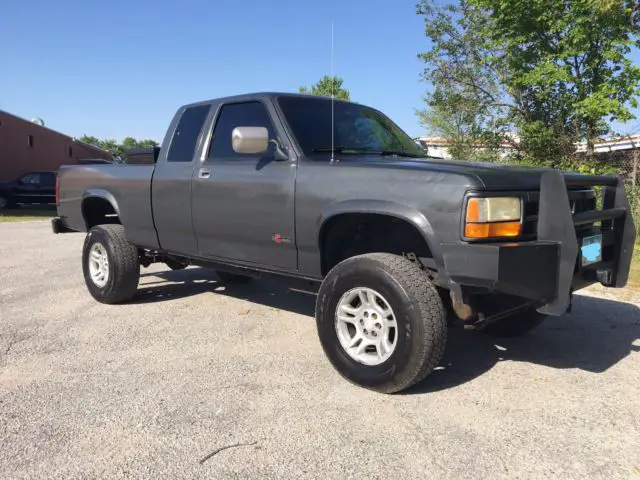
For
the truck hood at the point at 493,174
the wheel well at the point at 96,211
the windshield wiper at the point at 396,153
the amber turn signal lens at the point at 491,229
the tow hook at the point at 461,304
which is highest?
the windshield wiper at the point at 396,153

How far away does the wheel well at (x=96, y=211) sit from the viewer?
19.3ft

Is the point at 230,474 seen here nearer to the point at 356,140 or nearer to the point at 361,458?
the point at 361,458

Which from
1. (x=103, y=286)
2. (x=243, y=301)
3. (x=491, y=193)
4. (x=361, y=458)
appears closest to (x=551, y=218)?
(x=491, y=193)

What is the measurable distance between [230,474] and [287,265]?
1.77 m

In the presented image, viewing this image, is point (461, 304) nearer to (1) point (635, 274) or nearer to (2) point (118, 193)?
(2) point (118, 193)

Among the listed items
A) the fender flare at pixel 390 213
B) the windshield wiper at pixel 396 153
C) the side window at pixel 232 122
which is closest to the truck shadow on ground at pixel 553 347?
the fender flare at pixel 390 213

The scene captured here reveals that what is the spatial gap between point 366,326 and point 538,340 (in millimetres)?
1854

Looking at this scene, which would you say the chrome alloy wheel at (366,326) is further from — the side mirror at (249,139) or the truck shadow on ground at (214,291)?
the truck shadow on ground at (214,291)

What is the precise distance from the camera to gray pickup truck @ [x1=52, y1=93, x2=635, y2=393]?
294 centimetres

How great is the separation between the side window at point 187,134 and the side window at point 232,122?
0.82 feet

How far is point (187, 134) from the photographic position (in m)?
4.84

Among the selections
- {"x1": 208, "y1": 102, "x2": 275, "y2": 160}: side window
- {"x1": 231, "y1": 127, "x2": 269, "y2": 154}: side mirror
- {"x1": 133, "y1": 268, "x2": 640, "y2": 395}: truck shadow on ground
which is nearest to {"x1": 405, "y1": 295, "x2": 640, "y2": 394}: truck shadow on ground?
{"x1": 133, "y1": 268, "x2": 640, "y2": 395}: truck shadow on ground

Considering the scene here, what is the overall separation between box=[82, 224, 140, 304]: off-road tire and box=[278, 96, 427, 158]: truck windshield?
2387 mm

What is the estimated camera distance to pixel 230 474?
2377 mm
